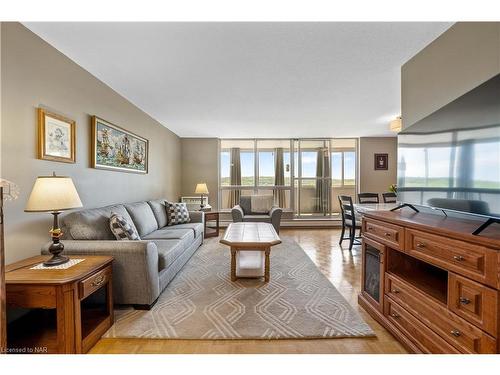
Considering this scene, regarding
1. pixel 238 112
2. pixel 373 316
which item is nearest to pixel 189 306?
pixel 373 316

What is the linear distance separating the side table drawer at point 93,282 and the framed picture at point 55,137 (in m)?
1.17

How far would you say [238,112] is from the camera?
414 centimetres

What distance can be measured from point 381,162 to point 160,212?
5784mm

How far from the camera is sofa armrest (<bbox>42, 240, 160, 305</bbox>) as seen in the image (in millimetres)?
2039

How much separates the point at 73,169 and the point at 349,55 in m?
3.07

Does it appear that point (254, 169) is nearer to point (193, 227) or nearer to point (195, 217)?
point (195, 217)

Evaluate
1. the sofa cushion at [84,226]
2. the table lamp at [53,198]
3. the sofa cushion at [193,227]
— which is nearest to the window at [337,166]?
the sofa cushion at [193,227]

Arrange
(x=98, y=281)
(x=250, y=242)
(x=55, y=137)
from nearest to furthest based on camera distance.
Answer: (x=98, y=281)
(x=55, y=137)
(x=250, y=242)

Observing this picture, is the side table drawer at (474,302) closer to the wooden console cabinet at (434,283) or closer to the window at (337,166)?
the wooden console cabinet at (434,283)

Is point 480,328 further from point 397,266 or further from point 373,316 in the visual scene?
point 373,316

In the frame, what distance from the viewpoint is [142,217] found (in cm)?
327

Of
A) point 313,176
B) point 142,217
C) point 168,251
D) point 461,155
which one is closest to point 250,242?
point 168,251

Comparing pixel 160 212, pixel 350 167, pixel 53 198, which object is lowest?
pixel 160 212
